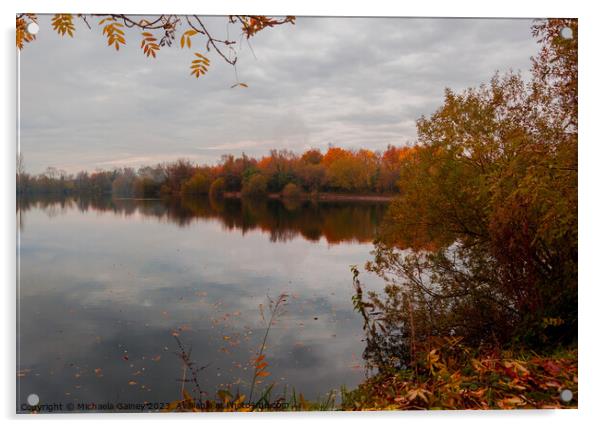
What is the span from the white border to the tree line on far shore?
29.7 inches

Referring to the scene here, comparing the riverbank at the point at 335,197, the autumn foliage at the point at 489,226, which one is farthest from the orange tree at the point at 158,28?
the autumn foliage at the point at 489,226

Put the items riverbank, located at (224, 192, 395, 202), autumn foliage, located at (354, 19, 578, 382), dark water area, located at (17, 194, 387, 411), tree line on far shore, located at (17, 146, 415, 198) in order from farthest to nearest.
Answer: riverbank, located at (224, 192, 395, 202) < tree line on far shore, located at (17, 146, 415, 198) < autumn foliage, located at (354, 19, 578, 382) < dark water area, located at (17, 194, 387, 411)

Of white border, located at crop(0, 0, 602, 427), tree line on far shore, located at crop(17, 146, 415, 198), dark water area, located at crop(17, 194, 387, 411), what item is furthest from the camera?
tree line on far shore, located at crop(17, 146, 415, 198)

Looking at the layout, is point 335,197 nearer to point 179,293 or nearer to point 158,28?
point 179,293

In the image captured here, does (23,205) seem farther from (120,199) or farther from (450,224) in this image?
(450,224)

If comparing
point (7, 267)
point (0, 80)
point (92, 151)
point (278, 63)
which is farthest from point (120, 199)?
point (278, 63)

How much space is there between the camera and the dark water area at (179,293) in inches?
126

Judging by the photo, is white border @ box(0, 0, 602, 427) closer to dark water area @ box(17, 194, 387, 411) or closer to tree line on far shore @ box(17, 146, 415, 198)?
dark water area @ box(17, 194, 387, 411)

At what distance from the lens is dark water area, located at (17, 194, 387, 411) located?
320 centimetres

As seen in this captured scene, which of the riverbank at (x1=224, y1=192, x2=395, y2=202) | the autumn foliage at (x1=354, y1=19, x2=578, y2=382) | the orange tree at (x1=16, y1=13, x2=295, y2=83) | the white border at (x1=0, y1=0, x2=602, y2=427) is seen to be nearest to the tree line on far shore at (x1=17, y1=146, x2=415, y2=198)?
the riverbank at (x1=224, y1=192, x2=395, y2=202)

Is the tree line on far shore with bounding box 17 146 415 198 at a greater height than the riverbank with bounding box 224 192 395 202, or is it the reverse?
the tree line on far shore with bounding box 17 146 415 198
